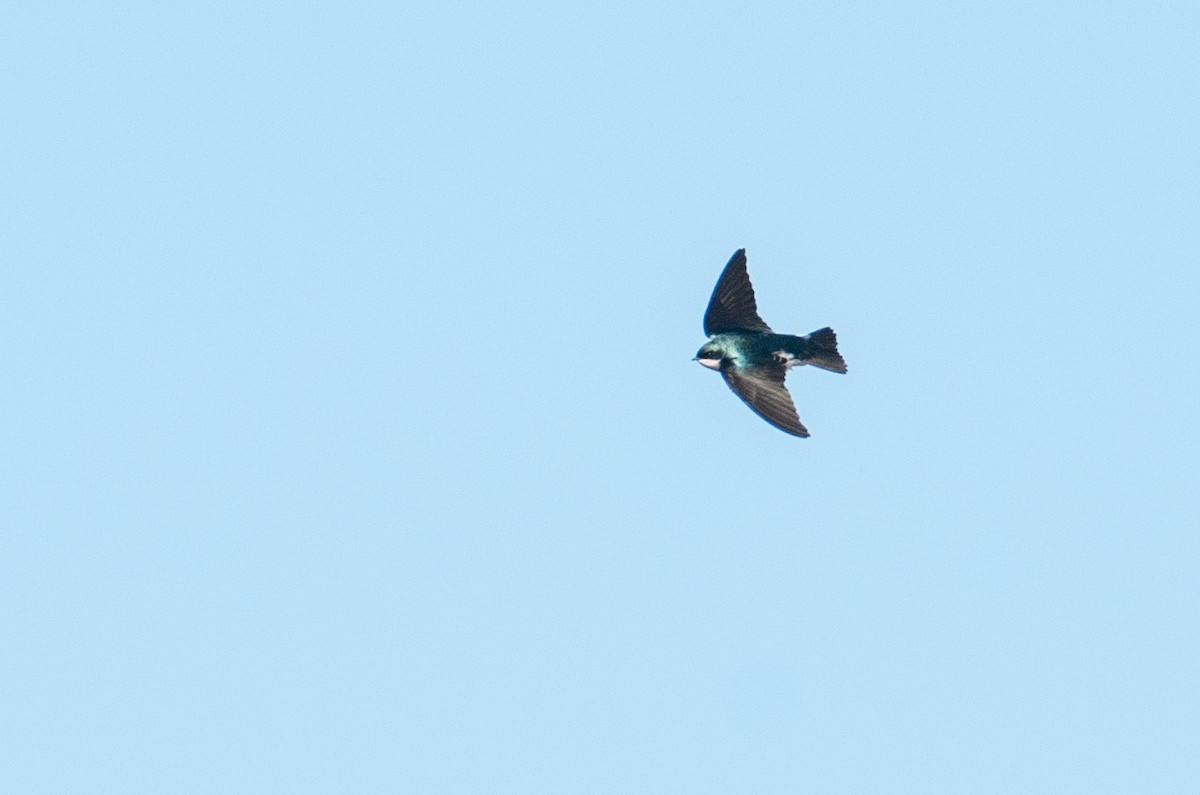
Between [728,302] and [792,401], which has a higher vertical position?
[728,302]

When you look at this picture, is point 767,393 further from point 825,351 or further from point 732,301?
point 732,301

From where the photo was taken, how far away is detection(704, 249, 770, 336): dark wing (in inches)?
945

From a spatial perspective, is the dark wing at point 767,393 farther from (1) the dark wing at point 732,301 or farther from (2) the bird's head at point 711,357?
(1) the dark wing at point 732,301

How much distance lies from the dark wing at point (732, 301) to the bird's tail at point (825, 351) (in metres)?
1.29

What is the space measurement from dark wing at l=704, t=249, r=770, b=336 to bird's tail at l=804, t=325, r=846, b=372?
129 cm

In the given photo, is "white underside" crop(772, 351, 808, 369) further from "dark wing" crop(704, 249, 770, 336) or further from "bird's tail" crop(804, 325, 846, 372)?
"dark wing" crop(704, 249, 770, 336)

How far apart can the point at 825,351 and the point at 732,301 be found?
6.25 ft

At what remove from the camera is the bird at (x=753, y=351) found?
22844 mm

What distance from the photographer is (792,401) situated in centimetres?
2300

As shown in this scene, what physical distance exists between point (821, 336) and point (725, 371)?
4.81ft

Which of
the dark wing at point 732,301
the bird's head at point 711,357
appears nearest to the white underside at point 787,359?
the bird's head at point 711,357

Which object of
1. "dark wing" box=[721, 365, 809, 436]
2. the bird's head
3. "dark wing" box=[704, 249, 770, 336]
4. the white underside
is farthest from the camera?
"dark wing" box=[704, 249, 770, 336]

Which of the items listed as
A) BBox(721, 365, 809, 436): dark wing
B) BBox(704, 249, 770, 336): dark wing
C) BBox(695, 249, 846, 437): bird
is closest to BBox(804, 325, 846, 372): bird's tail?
BBox(695, 249, 846, 437): bird

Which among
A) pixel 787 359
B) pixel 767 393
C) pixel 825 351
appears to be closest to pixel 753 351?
pixel 787 359
